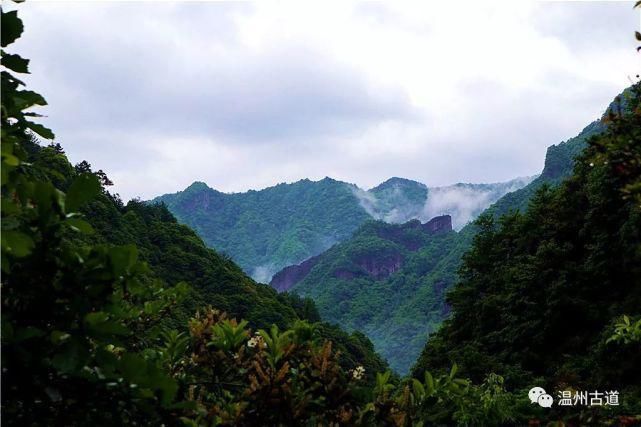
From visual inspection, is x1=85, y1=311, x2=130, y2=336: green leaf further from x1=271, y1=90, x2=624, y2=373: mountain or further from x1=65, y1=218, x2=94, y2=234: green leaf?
x1=271, y1=90, x2=624, y2=373: mountain

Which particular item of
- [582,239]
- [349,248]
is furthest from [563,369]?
[349,248]

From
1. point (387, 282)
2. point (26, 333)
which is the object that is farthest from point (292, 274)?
point (26, 333)

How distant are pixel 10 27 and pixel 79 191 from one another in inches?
31.0

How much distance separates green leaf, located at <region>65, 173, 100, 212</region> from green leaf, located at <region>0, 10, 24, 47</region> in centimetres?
73

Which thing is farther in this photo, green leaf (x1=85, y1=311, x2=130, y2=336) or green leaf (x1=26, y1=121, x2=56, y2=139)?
green leaf (x1=26, y1=121, x2=56, y2=139)

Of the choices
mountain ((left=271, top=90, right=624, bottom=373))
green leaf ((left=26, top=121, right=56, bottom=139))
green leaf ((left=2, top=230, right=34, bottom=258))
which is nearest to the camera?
green leaf ((left=2, top=230, right=34, bottom=258))

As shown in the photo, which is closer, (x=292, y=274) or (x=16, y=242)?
(x=16, y=242)

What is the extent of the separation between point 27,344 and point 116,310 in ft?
0.96

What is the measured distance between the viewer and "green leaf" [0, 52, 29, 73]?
7.54 ft

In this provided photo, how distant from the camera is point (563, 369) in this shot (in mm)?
13539

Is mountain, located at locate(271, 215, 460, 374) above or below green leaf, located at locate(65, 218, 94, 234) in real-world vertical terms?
above

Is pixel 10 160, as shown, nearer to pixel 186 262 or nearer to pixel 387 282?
pixel 186 262

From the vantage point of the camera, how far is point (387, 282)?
515 ft
